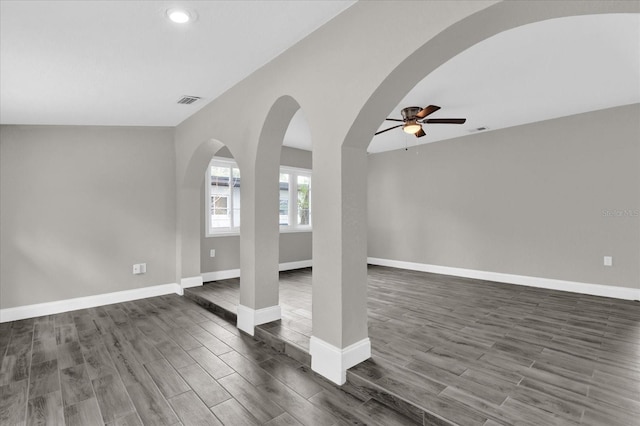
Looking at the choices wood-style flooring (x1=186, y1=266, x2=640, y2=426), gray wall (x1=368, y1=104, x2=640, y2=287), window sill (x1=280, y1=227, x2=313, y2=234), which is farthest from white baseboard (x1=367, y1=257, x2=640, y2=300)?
window sill (x1=280, y1=227, x2=313, y2=234)

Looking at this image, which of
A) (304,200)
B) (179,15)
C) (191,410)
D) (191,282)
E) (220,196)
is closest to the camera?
(191,410)

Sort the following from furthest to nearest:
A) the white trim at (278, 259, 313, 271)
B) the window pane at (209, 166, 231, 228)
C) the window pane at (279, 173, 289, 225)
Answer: the window pane at (279, 173, 289, 225)
the white trim at (278, 259, 313, 271)
the window pane at (209, 166, 231, 228)

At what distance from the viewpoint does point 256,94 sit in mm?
3160

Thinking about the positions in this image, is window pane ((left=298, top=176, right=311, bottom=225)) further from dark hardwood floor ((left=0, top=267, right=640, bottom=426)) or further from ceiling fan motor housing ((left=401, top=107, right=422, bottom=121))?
ceiling fan motor housing ((left=401, top=107, right=422, bottom=121))

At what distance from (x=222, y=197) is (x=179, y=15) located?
373 cm

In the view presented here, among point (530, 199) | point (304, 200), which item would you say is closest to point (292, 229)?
point (304, 200)

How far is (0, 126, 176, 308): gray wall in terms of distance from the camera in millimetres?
3797

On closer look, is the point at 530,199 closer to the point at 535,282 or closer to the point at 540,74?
the point at 535,282

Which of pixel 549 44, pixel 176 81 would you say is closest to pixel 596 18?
pixel 549 44

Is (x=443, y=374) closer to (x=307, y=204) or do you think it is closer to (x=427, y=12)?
(x=427, y=12)

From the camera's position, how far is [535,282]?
5.01 meters

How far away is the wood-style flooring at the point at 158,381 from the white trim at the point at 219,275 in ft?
5.48

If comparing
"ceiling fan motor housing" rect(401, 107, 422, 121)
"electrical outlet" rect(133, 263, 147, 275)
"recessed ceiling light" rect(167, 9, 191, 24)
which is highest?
"recessed ceiling light" rect(167, 9, 191, 24)

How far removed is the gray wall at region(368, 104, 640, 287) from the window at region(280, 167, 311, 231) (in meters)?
1.99
